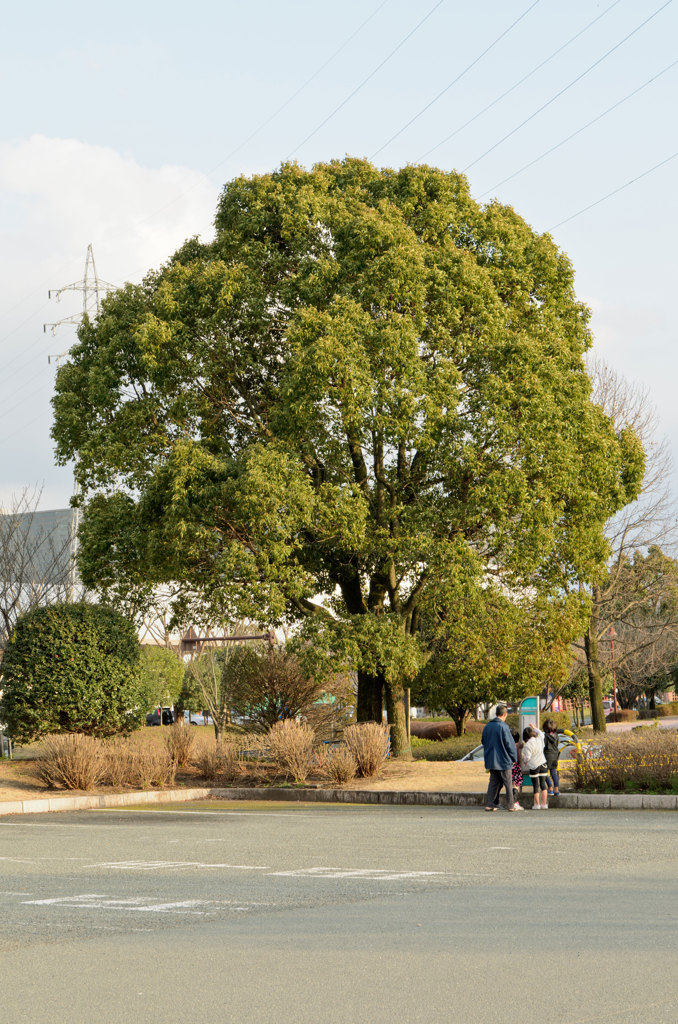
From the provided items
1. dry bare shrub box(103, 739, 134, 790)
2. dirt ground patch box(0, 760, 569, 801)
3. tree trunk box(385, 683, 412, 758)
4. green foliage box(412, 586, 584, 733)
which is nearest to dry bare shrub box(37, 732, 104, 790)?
dirt ground patch box(0, 760, 569, 801)

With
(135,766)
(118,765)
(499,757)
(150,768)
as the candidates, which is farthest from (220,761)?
(499,757)

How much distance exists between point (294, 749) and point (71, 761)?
4273 millimetres

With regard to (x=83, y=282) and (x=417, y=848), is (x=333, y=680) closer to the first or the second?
(x=417, y=848)

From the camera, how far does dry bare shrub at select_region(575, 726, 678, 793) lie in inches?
723

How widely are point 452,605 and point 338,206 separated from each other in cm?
872

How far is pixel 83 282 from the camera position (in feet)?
162

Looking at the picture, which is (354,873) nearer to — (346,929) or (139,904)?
(139,904)

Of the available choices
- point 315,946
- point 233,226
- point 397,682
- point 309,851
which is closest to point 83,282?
point 233,226

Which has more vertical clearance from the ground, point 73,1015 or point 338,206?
point 338,206

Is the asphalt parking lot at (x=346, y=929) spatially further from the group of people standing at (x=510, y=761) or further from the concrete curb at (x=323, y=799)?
the concrete curb at (x=323, y=799)

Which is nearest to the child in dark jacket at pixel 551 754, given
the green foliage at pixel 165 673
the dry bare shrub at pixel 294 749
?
the dry bare shrub at pixel 294 749

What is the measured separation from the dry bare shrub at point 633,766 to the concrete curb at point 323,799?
0.58 meters

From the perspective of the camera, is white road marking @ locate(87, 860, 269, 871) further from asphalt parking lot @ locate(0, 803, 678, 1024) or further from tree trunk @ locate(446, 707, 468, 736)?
tree trunk @ locate(446, 707, 468, 736)

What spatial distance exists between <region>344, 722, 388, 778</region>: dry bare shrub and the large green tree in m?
1.47
